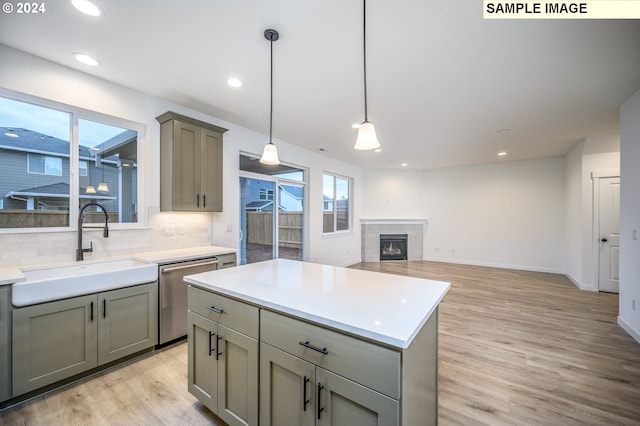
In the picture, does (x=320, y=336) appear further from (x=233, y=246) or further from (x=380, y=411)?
(x=233, y=246)

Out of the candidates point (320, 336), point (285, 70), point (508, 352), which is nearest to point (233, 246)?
point (285, 70)

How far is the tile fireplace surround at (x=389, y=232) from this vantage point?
24.2 feet

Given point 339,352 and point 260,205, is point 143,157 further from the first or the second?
point 339,352

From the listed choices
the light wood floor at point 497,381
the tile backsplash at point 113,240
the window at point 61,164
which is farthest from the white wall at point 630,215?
the window at point 61,164

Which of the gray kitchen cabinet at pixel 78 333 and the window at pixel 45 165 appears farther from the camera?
the window at pixel 45 165

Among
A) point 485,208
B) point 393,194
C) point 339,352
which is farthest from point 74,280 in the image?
point 485,208

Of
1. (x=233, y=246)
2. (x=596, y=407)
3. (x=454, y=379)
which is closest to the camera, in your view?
(x=596, y=407)

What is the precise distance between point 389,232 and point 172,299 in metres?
5.91

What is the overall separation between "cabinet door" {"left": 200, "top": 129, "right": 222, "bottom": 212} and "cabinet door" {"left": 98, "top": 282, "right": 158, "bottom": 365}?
3.74ft

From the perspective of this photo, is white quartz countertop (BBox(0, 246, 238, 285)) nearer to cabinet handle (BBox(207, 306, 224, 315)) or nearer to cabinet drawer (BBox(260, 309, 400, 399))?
cabinet handle (BBox(207, 306, 224, 315))

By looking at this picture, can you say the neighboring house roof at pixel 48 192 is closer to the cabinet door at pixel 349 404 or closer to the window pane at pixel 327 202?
the cabinet door at pixel 349 404

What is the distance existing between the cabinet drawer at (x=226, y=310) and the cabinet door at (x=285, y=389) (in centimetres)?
14

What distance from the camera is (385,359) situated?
1.00 m

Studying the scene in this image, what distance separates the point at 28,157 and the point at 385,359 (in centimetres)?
326
